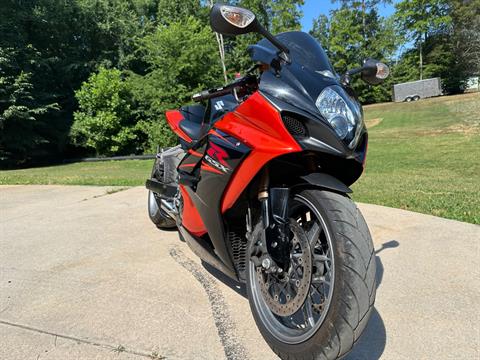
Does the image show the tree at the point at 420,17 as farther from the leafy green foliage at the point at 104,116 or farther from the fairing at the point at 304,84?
the fairing at the point at 304,84

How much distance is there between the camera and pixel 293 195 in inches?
81.9

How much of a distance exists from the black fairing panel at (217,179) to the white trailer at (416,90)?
140 ft

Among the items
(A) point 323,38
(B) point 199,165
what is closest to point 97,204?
(B) point 199,165

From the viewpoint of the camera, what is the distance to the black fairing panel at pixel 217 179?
7.41 ft

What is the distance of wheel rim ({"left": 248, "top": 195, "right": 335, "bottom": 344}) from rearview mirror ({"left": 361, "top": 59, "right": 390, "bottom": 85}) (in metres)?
1.03

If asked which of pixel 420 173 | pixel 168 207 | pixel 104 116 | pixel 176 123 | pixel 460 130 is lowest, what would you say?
pixel 460 130

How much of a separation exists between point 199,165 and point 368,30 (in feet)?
172

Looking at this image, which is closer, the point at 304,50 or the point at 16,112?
the point at 304,50

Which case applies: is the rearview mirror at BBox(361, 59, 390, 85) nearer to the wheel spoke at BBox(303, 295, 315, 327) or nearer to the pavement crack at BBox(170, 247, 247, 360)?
the wheel spoke at BBox(303, 295, 315, 327)

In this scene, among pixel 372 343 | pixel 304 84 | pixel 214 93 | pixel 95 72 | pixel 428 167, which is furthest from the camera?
pixel 95 72

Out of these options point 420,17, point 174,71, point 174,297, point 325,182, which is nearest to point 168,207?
point 174,297

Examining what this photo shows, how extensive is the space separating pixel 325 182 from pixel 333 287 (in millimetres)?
501

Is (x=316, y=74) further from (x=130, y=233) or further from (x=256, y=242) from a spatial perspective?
(x=130, y=233)

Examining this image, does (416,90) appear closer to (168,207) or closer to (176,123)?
(176,123)
